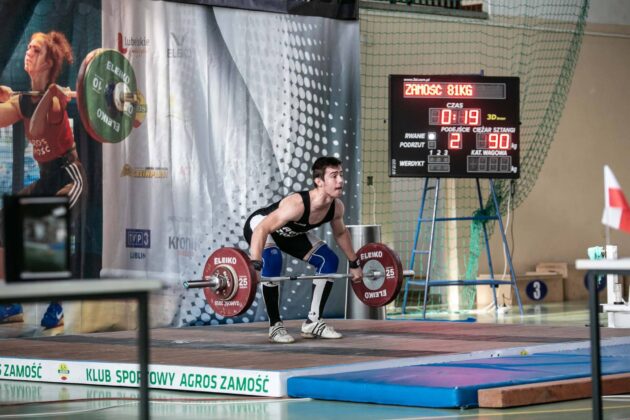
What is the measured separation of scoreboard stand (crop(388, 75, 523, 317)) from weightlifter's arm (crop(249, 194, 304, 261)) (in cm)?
278

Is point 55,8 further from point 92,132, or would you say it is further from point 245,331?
point 245,331

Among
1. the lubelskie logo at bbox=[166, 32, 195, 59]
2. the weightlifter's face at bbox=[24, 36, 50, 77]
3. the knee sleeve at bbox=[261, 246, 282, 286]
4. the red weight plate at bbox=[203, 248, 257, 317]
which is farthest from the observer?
the lubelskie logo at bbox=[166, 32, 195, 59]

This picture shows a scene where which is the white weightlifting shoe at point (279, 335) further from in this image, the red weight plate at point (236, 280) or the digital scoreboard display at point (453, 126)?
the digital scoreboard display at point (453, 126)

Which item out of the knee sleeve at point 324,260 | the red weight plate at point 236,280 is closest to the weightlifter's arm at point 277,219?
the red weight plate at point 236,280

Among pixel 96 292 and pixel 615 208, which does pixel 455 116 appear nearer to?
pixel 615 208

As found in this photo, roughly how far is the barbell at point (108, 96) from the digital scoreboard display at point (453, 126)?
2079 millimetres

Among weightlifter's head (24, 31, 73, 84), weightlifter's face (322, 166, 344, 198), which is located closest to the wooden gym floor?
weightlifter's face (322, 166, 344, 198)

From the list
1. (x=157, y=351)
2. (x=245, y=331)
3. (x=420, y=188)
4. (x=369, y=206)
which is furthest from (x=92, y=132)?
(x=420, y=188)

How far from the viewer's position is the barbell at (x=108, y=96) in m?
8.56

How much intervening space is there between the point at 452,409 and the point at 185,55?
4999 mm

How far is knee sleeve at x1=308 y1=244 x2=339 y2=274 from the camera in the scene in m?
7.18

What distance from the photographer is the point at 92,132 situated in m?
8.58

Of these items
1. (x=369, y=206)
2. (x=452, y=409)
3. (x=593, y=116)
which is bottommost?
(x=452, y=409)

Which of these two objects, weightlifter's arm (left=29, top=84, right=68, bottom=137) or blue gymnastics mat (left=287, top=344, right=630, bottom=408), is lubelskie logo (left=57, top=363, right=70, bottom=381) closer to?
blue gymnastics mat (left=287, top=344, right=630, bottom=408)
